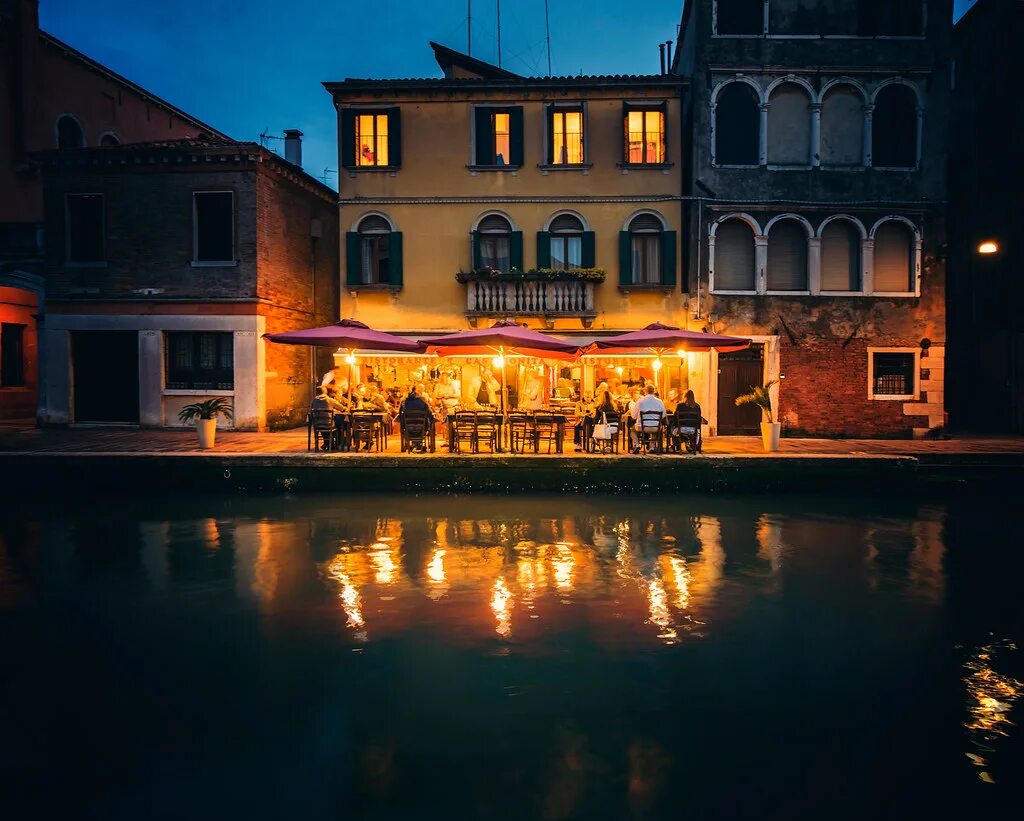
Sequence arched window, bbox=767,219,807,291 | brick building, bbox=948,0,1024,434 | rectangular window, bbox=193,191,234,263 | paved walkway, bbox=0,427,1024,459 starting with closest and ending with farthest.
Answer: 1. paved walkway, bbox=0,427,1024,459
2. rectangular window, bbox=193,191,234,263
3. arched window, bbox=767,219,807,291
4. brick building, bbox=948,0,1024,434

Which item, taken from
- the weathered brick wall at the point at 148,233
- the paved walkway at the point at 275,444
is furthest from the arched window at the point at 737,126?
the weathered brick wall at the point at 148,233

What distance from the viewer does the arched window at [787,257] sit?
18.1 meters

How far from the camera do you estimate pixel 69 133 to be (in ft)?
69.0

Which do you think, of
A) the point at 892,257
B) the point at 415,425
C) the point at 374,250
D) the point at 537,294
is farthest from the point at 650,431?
the point at 892,257

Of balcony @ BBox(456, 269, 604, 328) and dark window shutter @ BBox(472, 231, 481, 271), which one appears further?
dark window shutter @ BBox(472, 231, 481, 271)

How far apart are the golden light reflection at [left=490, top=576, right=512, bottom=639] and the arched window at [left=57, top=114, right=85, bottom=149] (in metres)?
21.2

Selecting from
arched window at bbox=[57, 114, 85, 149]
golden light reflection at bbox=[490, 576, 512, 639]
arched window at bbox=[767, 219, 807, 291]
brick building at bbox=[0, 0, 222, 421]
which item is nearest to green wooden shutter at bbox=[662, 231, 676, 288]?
arched window at bbox=[767, 219, 807, 291]

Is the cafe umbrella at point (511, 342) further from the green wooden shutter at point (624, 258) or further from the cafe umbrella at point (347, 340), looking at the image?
the green wooden shutter at point (624, 258)

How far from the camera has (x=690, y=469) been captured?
13.3m

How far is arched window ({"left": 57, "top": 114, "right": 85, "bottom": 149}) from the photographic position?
20625 mm

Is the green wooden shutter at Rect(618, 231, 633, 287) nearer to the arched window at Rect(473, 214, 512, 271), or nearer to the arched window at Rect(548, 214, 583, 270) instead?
the arched window at Rect(548, 214, 583, 270)

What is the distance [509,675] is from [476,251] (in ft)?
47.7

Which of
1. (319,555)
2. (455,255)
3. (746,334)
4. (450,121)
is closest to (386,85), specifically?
(450,121)

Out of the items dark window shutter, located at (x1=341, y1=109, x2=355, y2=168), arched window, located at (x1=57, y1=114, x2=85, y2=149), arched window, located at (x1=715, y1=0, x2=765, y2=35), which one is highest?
arched window, located at (x1=715, y1=0, x2=765, y2=35)
